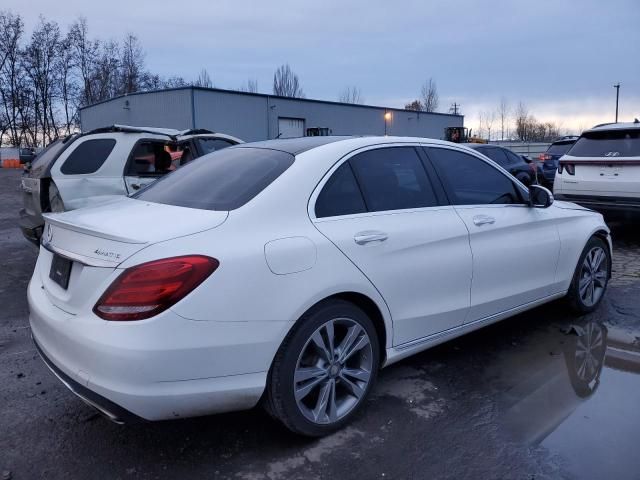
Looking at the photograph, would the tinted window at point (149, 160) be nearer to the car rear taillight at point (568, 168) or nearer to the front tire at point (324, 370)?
the front tire at point (324, 370)

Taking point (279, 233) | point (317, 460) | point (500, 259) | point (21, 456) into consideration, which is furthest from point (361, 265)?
point (21, 456)

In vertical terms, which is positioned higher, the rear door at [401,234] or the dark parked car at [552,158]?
the dark parked car at [552,158]

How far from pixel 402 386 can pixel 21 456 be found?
2.26 metres

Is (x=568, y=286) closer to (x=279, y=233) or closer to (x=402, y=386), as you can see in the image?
(x=402, y=386)

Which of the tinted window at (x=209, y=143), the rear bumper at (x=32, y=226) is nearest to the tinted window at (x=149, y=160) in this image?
the tinted window at (x=209, y=143)

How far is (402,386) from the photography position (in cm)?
351

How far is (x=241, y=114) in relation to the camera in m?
29.1

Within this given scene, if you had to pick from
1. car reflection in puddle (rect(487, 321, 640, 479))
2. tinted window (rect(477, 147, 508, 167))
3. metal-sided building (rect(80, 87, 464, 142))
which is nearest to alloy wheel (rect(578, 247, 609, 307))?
car reflection in puddle (rect(487, 321, 640, 479))

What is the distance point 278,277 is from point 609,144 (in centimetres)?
720

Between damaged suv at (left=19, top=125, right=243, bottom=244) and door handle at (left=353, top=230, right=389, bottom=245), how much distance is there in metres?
4.29

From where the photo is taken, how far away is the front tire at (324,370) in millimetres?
2607

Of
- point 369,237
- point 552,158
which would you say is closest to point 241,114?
point 552,158

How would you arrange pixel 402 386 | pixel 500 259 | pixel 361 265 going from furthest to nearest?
pixel 500 259
pixel 402 386
pixel 361 265

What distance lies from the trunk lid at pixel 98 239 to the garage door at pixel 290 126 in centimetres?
2887
